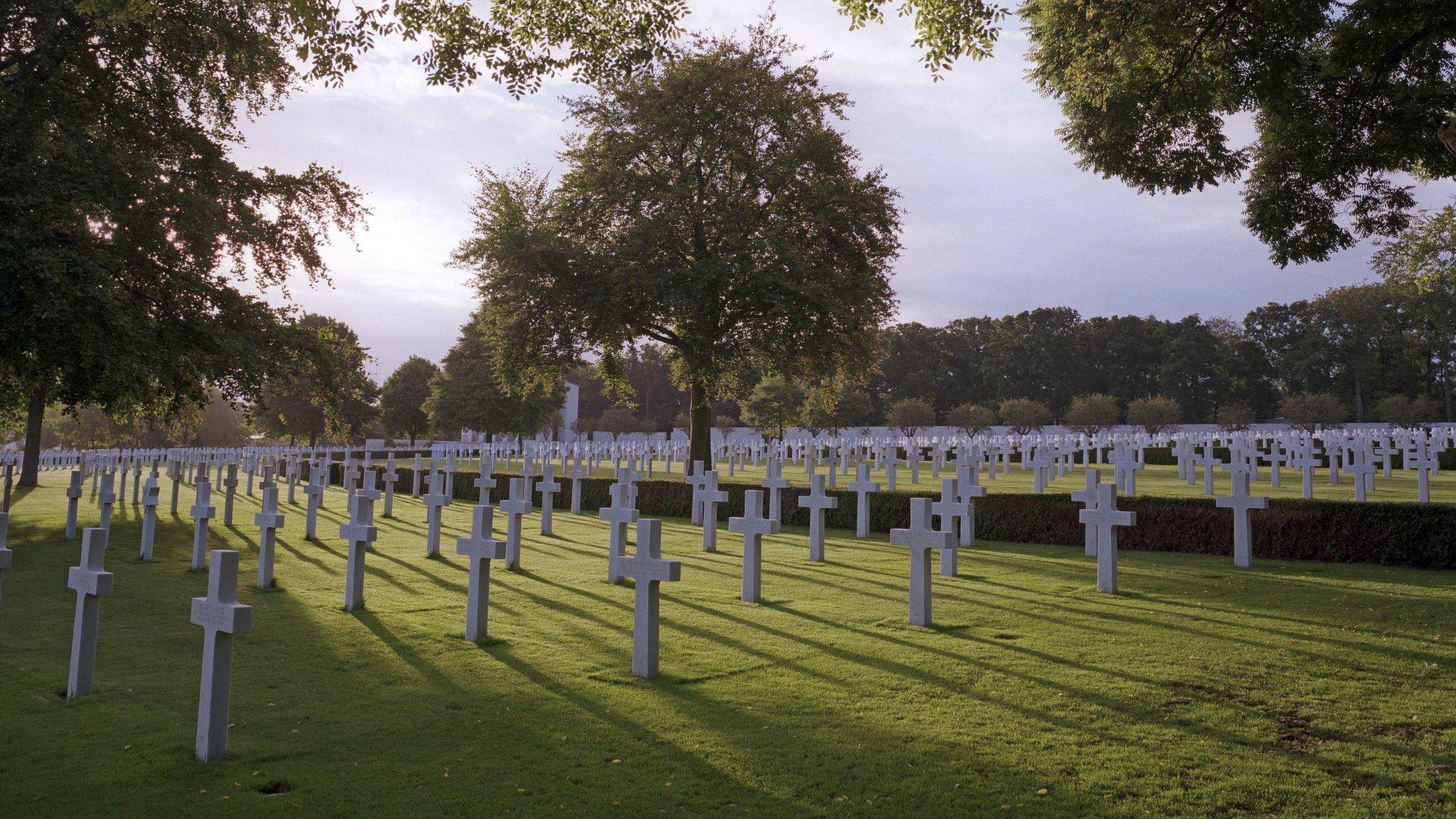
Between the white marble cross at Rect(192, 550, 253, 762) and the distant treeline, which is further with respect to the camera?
the distant treeline

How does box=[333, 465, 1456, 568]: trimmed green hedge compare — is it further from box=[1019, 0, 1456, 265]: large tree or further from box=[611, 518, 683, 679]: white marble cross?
box=[611, 518, 683, 679]: white marble cross

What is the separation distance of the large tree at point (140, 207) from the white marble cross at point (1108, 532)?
9581 millimetres

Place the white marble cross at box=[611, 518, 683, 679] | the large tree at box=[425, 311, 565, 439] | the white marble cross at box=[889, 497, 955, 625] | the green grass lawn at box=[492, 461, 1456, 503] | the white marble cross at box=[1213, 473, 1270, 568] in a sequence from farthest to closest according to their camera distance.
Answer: the large tree at box=[425, 311, 565, 439], the green grass lawn at box=[492, 461, 1456, 503], the white marble cross at box=[1213, 473, 1270, 568], the white marble cross at box=[889, 497, 955, 625], the white marble cross at box=[611, 518, 683, 679]

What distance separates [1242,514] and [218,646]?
10.6 m

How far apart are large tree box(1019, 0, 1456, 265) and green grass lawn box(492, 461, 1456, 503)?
446 cm

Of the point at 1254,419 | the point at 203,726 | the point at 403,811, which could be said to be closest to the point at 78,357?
the point at 203,726

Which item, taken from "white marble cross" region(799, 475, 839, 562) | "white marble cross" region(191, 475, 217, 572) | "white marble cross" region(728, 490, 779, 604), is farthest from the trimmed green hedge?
"white marble cross" region(191, 475, 217, 572)

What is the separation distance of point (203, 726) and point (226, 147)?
13.5m

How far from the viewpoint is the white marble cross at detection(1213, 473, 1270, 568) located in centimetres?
1064

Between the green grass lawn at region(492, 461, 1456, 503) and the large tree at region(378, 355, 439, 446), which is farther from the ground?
the large tree at region(378, 355, 439, 446)

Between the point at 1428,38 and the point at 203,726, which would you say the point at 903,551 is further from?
the point at 203,726

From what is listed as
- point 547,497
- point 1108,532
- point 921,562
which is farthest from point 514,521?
point 1108,532

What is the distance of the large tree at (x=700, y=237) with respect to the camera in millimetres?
22000

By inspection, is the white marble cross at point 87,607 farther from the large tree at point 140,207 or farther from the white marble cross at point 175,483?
the white marble cross at point 175,483
